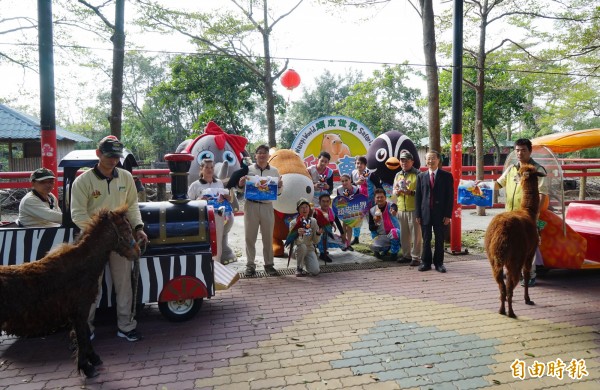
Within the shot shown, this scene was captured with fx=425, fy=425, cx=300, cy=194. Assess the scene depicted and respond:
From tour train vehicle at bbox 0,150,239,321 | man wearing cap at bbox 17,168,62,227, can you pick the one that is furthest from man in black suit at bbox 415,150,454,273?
man wearing cap at bbox 17,168,62,227

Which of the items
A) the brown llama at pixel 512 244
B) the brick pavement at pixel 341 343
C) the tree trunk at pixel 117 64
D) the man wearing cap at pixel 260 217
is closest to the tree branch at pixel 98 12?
the tree trunk at pixel 117 64

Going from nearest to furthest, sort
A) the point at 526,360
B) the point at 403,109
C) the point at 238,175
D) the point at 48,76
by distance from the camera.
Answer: the point at 526,360 → the point at 48,76 → the point at 238,175 → the point at 403,109

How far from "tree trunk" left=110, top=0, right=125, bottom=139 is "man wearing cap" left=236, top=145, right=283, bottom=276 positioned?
347 cm

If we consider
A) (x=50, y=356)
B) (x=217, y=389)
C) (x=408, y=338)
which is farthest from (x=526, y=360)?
(x=50, y=356)

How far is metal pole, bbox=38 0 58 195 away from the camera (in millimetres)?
5441

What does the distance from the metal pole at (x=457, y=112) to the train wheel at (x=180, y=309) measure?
190 inches

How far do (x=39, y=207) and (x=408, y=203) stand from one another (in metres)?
5.09

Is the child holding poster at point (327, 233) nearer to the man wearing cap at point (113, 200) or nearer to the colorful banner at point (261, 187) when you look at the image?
the colorful banner at point (261, 187)

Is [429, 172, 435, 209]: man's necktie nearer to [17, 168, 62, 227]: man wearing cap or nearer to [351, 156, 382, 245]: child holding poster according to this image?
[351, 156, 382, 245]: child holding poster

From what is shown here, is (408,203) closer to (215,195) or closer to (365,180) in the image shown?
(365,180)

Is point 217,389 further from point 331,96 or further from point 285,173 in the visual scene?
point 331,96

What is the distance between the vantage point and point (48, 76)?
5.49 m

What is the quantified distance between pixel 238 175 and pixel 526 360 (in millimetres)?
4221

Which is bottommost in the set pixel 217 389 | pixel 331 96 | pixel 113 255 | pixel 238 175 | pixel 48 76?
pixel 217 389
